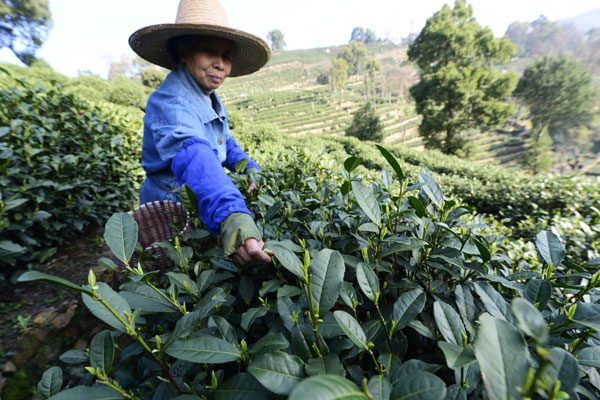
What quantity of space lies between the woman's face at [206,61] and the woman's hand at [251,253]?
1.41 meters

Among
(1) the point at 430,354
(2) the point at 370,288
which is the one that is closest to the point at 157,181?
(2) the point at 370,288

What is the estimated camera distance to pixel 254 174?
1.60m

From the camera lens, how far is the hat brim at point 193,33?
1.62 metres

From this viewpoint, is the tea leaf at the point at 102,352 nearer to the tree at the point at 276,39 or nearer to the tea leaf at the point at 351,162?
the tea leaf at the point at 351,162

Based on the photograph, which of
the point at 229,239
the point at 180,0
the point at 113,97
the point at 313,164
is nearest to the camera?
the point at 229,239

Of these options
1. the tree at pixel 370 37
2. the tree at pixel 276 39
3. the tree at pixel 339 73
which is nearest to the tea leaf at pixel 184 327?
the tree at pixel 339 73

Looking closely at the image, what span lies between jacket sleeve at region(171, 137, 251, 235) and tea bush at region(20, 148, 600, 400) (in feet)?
0.28

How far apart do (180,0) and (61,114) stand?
1942mm

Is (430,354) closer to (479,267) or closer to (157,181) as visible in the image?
(479,267)

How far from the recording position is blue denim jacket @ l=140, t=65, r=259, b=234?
1.06m

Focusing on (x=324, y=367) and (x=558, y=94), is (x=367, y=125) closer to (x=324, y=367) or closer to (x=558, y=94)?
(x=324, y=367)

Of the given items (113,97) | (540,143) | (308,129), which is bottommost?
(540,143)

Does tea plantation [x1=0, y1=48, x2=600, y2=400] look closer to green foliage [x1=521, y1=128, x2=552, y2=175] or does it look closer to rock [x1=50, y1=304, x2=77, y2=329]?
rock [x1=50, y1=304, x2=77, y2=329]

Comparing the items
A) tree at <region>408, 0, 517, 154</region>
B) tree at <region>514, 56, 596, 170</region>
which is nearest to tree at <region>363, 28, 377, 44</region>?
tree at <region>514, 56, 596, 170</region>
